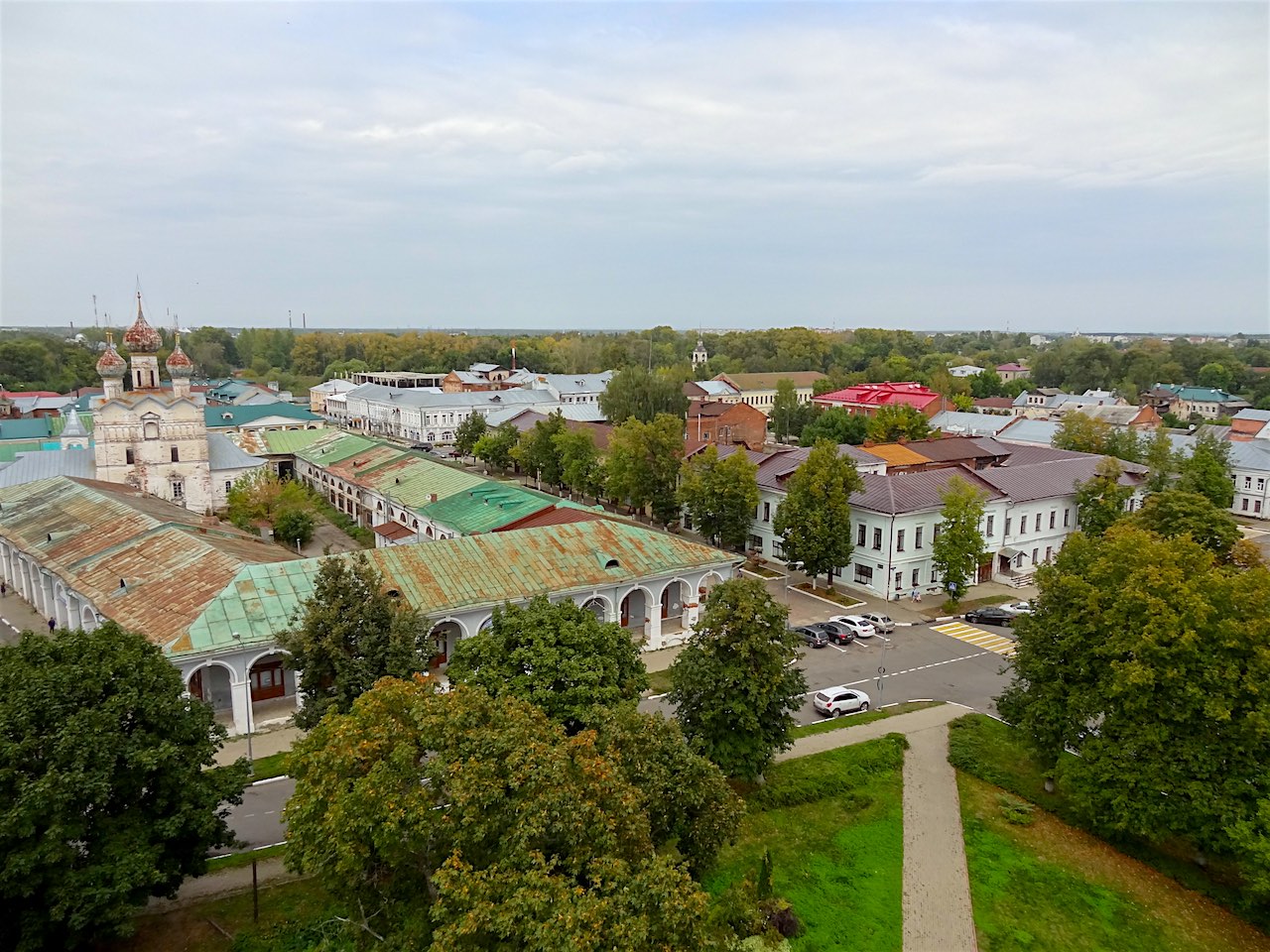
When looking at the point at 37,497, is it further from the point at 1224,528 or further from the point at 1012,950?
the point at 1224,528

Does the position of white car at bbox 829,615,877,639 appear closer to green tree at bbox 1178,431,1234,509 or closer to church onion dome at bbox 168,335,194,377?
green tree at bbox 1178,431,1234,509

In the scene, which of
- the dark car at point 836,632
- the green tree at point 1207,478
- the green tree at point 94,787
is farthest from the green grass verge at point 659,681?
the green tree at point 1207,478


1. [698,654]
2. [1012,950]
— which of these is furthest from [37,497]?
[1012,950]

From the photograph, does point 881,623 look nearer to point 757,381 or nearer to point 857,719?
point 857,719

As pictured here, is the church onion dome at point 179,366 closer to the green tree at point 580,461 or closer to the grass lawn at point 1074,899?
the green tree at point 580,461

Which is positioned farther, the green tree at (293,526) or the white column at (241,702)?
the green tree at (293,526)

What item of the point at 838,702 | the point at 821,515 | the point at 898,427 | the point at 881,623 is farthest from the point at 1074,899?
the point at 898,427
